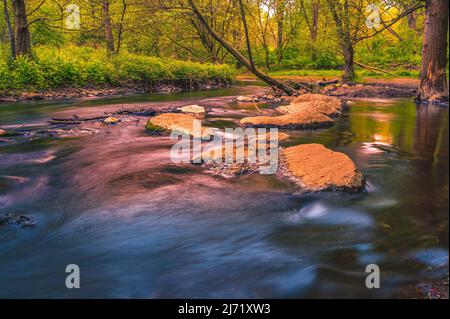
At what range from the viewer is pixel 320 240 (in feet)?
14.0

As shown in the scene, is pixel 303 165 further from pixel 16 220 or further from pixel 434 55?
pixel 434 55

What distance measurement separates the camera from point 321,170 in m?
5.83

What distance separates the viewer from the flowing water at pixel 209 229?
3453 mm

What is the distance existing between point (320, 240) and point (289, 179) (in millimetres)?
1840

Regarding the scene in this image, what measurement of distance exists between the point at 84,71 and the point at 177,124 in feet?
33.7

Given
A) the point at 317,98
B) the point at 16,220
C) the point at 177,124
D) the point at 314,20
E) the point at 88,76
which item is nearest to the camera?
the point at 16,220

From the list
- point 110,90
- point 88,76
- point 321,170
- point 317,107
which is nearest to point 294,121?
point 317,107

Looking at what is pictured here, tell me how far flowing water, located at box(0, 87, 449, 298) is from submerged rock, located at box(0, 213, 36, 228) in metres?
0.12

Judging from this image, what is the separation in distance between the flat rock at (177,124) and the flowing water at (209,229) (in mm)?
1664

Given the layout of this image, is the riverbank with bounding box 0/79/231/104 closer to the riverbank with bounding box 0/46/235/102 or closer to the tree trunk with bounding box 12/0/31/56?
the riverbank with bounding box 0/46/235/102

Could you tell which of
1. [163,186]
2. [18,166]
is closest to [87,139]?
[18,166]

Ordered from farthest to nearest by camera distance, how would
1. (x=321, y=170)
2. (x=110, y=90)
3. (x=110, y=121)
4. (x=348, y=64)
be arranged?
(x=348, y=64) → (x=110, y=90) → (x=110, y=121) → (x=321, y=170)

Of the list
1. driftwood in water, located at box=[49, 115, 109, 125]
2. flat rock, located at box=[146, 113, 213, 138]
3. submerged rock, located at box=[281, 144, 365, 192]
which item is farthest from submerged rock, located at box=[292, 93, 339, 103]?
submerged rock, located at box=[281, 144, 365, 192]
